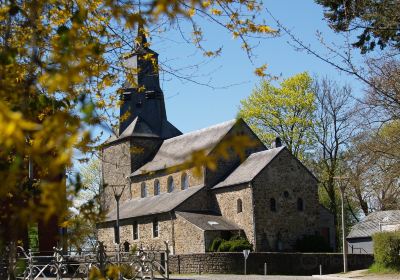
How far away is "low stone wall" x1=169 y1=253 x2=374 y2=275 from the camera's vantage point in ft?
130

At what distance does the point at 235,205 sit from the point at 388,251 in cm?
1719

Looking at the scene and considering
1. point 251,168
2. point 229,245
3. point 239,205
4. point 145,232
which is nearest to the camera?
point 229,245

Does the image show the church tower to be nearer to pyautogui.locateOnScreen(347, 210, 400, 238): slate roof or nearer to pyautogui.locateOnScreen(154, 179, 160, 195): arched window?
pyautogui.locateOnScreen(154, 179, 160, 195): arched window

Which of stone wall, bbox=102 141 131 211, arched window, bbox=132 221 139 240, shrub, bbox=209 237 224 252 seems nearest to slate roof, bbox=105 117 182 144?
stone wall, bbox=102 141 131 211

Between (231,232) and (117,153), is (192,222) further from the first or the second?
(117,153)

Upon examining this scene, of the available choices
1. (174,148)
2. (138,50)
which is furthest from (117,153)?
(138,50)

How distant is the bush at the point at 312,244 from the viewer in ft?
156

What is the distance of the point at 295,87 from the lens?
59.6 m

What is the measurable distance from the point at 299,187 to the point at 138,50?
42152 mm

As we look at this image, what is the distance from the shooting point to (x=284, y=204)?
48875mm

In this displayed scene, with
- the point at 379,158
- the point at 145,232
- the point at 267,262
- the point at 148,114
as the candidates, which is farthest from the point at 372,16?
the point at 148,114

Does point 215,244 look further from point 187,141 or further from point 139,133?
point 139,133

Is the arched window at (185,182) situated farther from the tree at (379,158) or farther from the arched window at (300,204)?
the tree at (379,158)

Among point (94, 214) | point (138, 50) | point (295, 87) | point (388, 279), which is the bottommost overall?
point (388, 279)
